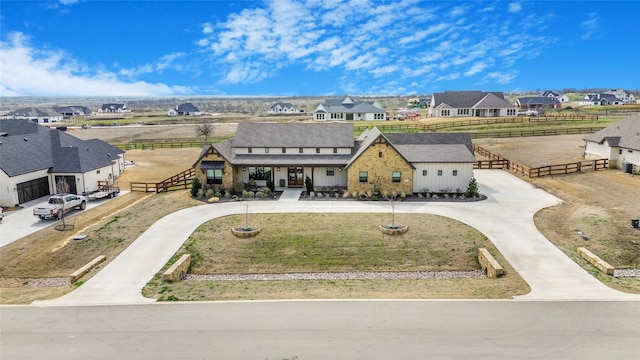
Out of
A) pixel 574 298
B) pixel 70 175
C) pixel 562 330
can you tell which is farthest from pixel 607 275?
pixel 70 175

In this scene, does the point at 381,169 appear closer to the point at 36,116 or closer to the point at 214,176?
the point at 214,176

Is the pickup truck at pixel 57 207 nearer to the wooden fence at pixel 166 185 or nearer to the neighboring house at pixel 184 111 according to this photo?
the wooden fence at pixel 166 185

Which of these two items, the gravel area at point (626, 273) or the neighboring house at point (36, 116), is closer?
the gravel area at point (626, 273)

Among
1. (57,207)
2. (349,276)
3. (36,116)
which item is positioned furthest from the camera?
(36,116)

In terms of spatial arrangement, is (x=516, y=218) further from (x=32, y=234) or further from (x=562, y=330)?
(x=32, y=234)

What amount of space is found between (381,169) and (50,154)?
30.5 meters

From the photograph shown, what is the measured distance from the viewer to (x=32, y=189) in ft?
120

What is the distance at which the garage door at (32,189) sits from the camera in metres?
35.2

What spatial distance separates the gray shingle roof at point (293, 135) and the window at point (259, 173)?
2196mm

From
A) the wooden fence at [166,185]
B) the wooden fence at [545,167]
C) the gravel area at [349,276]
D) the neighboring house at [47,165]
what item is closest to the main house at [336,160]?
the wooden fence at [166,185]

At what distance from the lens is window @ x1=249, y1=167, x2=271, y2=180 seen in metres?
37.5

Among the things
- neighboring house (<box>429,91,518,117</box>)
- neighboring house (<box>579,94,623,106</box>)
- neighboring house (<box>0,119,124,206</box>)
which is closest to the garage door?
neighboring house (<box>0,119,124,206</box>)

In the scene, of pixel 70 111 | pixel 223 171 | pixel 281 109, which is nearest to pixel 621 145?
pixel 223 171

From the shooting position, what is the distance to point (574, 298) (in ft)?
58.1
